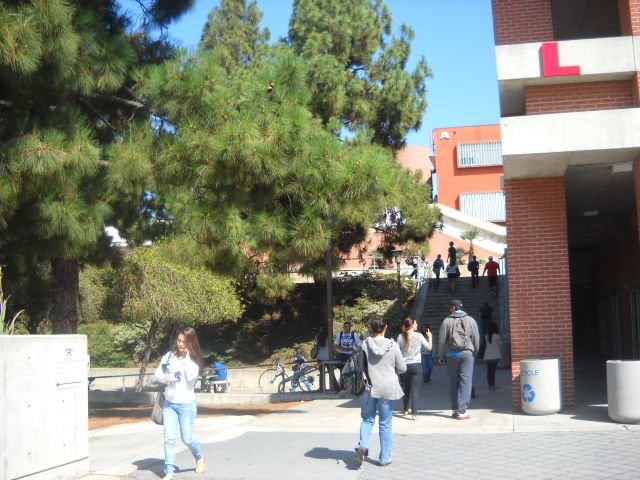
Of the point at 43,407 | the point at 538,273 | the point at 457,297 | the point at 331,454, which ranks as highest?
the point at 457,297

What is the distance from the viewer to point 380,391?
25.4ft

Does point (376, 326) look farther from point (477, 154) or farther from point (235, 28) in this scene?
point (477, 154)

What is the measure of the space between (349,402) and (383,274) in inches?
739

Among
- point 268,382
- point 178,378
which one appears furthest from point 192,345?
point 268,382

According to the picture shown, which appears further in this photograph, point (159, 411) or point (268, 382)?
point (268, 382)

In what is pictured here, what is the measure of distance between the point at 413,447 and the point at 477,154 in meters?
41.0

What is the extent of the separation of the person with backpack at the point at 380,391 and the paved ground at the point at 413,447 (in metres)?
0.25

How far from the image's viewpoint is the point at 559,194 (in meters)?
11.6

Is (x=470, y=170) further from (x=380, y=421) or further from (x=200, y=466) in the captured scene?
(x=200, y=466)

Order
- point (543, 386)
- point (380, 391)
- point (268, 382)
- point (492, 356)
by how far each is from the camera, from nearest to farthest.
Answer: point (380, 391) → point (543, 386) → point (492, 356) → point (268, 382)

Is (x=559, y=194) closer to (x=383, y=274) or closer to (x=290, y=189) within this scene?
(x=290, y=189)

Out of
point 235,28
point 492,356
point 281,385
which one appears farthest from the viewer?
point 235,28

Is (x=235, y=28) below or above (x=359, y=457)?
above

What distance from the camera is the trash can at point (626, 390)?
9422 millimetres
